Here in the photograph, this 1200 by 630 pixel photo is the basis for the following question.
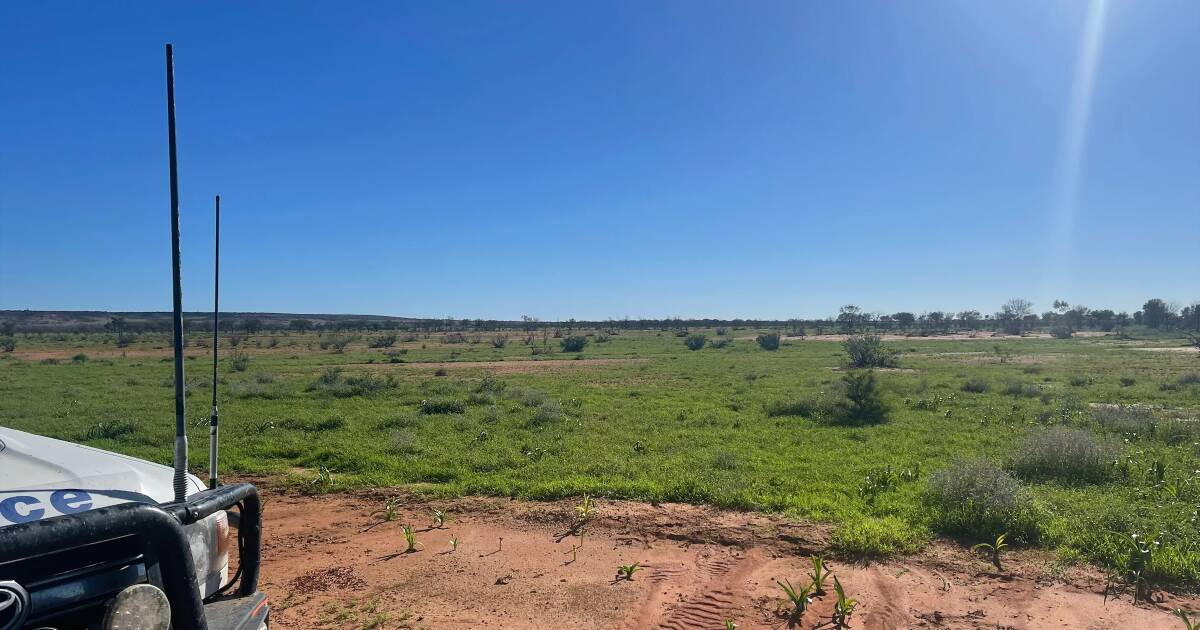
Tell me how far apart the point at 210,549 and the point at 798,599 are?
12.5 ft

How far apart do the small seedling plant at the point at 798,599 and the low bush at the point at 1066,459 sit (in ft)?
19.1

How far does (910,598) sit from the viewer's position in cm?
487

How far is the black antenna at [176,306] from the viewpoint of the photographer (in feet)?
8.28

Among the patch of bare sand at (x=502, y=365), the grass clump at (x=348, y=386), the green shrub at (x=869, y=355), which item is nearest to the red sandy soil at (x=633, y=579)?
the grass clump at (x=348, y=386)

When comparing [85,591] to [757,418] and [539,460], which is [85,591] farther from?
[757,418]

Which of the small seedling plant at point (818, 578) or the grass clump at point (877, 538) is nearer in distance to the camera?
the small seedling plant at point (818, 578)

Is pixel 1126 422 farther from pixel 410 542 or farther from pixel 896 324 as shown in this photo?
pixel 896 324

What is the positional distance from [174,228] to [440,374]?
78.9ft

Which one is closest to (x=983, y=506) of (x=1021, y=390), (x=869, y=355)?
(x=1021, y=390)

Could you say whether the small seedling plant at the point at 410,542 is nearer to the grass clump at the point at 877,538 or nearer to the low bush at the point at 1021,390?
the grass clump at the point at 877,538

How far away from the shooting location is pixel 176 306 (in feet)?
8.48

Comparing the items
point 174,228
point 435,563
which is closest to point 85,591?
point 174,228

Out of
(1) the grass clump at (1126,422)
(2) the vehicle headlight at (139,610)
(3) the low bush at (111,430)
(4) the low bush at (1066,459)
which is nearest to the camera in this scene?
(2) the vehicle headlight at (139,610)

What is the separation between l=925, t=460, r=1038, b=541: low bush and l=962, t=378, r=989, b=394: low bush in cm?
1412
